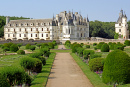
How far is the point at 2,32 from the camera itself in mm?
90000

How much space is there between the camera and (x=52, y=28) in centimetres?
7669

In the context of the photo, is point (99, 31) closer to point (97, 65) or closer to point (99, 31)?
point (99, 31)

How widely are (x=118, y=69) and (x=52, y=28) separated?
64517 mm

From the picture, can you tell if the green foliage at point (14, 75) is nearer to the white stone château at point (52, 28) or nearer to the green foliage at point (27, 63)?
the green foliage at point (27, 63)

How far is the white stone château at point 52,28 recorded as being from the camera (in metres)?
75.0

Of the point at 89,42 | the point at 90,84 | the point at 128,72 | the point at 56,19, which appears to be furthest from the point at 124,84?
the point at 56,19

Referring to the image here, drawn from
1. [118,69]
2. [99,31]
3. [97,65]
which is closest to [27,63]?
[97,65]

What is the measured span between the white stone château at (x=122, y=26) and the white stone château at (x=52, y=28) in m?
11.2

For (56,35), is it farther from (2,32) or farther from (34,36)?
(2,32)

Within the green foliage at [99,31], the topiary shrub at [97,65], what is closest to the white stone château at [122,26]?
the green foliage at [99,31]

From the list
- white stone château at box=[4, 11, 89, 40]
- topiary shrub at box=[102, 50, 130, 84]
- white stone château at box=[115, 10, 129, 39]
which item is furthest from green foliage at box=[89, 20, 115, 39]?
topiary shrub at box=[102, 50, 130, 84]

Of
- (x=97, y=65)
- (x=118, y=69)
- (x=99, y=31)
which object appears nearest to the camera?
(x=118, y=69)

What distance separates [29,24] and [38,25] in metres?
3.62

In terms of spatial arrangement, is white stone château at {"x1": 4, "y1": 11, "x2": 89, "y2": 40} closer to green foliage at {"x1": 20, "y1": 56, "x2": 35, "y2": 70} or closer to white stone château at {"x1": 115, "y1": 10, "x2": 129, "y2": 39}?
white stone château at {"x1": 115, "y1": 10, "x2": 129, "y2": 39}
